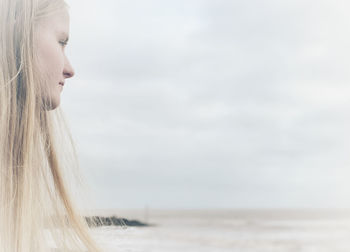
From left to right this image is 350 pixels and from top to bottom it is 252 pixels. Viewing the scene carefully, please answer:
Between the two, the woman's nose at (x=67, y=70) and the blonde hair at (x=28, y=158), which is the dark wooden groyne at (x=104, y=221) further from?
the woman's nose at (x=67, y=70)

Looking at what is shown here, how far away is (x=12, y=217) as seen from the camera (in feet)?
3.51

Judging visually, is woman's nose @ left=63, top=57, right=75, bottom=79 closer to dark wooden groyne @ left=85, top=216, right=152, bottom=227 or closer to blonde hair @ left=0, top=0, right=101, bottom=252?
blonde hair @ left=0, top=0, right=101, bottom=252

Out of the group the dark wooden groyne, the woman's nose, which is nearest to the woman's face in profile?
the woman's nose

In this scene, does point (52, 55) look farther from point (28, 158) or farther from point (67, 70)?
point (28, 158)

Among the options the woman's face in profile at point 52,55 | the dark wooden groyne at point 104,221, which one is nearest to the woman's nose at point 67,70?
the woman's face in profile at point 52,55

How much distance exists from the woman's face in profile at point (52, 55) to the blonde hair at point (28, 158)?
1 cm

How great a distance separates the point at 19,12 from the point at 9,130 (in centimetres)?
26

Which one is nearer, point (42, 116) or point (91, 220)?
point (42, 116)

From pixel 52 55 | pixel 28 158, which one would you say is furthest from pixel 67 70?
pixel 28 158

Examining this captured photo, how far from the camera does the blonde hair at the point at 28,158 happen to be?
3.52 feet

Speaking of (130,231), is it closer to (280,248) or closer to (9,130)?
(9,130)

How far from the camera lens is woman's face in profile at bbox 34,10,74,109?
3.76 feet

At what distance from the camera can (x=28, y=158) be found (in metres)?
1.10

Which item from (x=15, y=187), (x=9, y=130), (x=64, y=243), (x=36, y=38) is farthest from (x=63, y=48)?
(x=64, y=243)
